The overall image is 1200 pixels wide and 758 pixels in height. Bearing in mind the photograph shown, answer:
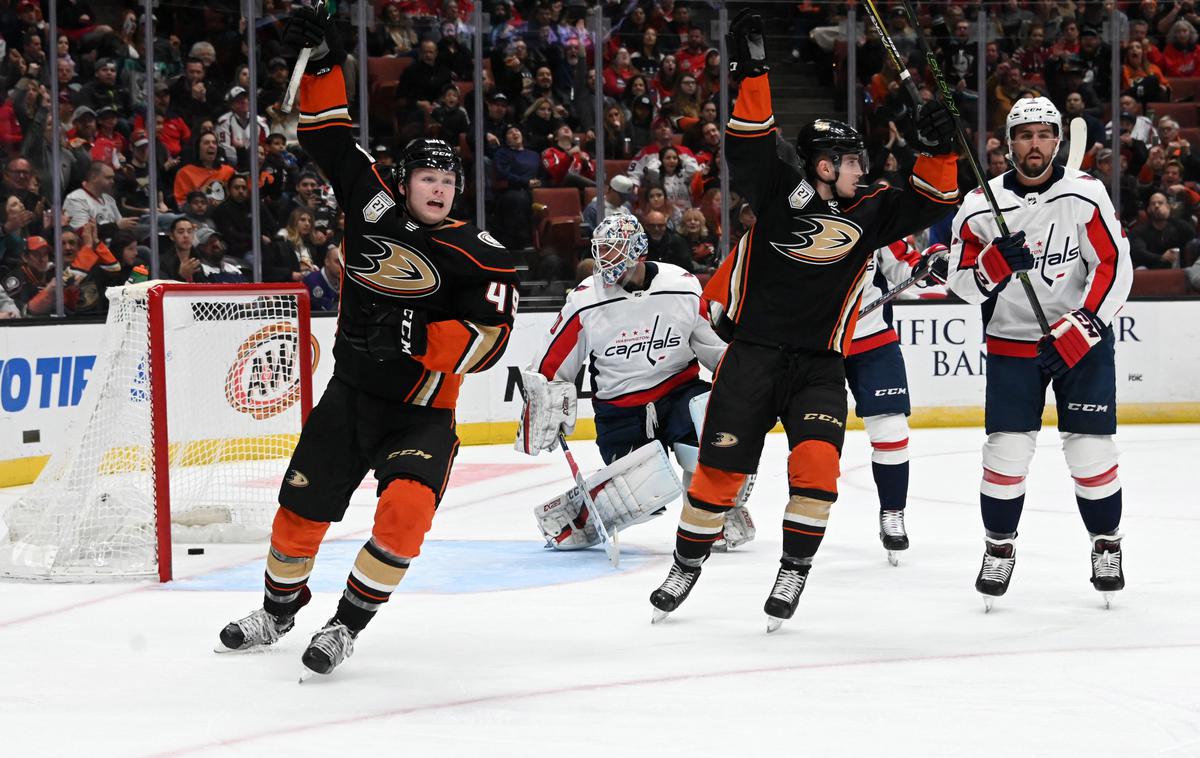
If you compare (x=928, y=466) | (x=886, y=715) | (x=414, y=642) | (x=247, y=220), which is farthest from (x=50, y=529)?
(x=928, y=466)

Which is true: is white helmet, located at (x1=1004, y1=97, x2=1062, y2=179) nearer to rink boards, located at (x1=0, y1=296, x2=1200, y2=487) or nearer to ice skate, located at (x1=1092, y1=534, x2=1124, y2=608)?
ice skate, located at (x1=1092, y1=534, x2=1124, y2=608)

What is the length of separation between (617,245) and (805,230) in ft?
4.39

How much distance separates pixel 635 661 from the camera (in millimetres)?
3428

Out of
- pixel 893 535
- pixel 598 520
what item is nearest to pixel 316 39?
pixel 598 520

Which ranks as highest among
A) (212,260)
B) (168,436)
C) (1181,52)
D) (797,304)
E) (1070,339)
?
(1181,52)

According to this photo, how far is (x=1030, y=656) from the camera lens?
343 centimetres

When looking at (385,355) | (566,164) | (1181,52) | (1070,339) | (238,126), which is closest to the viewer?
(385,355)

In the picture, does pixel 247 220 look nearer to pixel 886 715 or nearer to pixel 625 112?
pixel 625 112

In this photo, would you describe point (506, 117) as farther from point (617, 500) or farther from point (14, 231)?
point (617, 500)

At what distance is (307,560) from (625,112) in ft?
20.9

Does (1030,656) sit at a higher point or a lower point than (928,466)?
higher

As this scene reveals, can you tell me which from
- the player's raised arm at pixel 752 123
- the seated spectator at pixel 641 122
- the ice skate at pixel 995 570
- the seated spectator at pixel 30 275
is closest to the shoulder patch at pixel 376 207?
the player's raised arm at pixel 752 123

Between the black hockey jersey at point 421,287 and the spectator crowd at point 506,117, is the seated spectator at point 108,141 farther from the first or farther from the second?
the black hockey jersey at point 421,287

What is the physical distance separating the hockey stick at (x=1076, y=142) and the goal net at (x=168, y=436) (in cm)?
252
